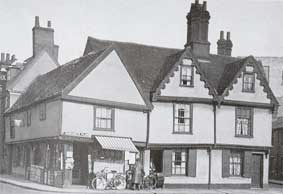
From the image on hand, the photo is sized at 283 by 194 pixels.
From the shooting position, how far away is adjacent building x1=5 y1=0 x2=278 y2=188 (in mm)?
18766

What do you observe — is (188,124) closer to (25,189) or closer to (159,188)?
(159,188)

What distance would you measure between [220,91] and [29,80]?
906cm

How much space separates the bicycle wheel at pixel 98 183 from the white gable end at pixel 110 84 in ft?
9.16

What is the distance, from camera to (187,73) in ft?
68.9

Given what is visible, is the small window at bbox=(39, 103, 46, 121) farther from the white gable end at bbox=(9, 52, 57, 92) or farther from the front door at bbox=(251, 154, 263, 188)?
the front door at bbox=(251, 154, 263, 188)

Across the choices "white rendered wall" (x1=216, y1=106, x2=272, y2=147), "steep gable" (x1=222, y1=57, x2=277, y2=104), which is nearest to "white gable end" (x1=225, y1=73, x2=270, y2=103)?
"steep gable" (x1=222, y1=57, x2=277, y2=104)

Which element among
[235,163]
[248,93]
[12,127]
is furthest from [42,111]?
[248,93]

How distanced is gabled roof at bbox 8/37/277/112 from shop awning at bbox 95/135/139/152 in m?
2.02

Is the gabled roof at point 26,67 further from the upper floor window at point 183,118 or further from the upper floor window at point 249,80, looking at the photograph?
the upper floor window at point 249,80

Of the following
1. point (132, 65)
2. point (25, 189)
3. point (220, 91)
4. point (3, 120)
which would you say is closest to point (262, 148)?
point (220, 91)

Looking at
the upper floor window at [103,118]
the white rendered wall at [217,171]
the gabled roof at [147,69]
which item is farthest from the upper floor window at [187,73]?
the upper floor window at [103,118]

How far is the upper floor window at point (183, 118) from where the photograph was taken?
2094 cm

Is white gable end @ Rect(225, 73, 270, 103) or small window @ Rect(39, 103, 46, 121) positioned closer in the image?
small window @ Rect(39, 103, 46, 121)

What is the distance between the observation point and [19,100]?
24797mm
